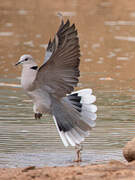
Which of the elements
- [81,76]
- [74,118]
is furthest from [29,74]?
[81,76]

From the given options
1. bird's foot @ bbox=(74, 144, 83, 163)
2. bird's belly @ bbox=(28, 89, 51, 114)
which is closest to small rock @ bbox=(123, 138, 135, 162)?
bird's foot @ bbox=(74, 144, 83, 163)

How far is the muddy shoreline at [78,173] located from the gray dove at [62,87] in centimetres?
101

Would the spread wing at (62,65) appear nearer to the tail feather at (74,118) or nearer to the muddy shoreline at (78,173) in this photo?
the tail feather at (74,118)

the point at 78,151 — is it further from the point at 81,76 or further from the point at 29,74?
the point at 81,76

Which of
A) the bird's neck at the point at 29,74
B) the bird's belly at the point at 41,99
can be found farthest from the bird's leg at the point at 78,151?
the bird's neck at the point at 29,74

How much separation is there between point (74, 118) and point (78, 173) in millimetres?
1604

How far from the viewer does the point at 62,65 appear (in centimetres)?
701

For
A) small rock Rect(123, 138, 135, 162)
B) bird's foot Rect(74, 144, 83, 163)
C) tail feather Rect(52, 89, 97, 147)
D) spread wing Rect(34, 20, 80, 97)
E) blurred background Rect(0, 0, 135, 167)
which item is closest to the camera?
small rock Rect(123, 138, 135, 162)

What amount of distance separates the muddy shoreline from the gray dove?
1.01 meters

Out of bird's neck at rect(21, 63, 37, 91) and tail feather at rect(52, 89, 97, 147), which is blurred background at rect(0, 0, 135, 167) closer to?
tail feather at rect(52, 89, 97, 147)

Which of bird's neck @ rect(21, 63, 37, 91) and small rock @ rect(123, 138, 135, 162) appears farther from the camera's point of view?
bird's neck @ rect(21, 63, 37, 91)

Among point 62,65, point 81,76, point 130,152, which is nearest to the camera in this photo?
point 130,152

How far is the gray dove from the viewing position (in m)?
6.92

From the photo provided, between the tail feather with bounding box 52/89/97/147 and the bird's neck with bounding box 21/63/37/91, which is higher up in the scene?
the bird's neck with bounding box 21/63/37/91
